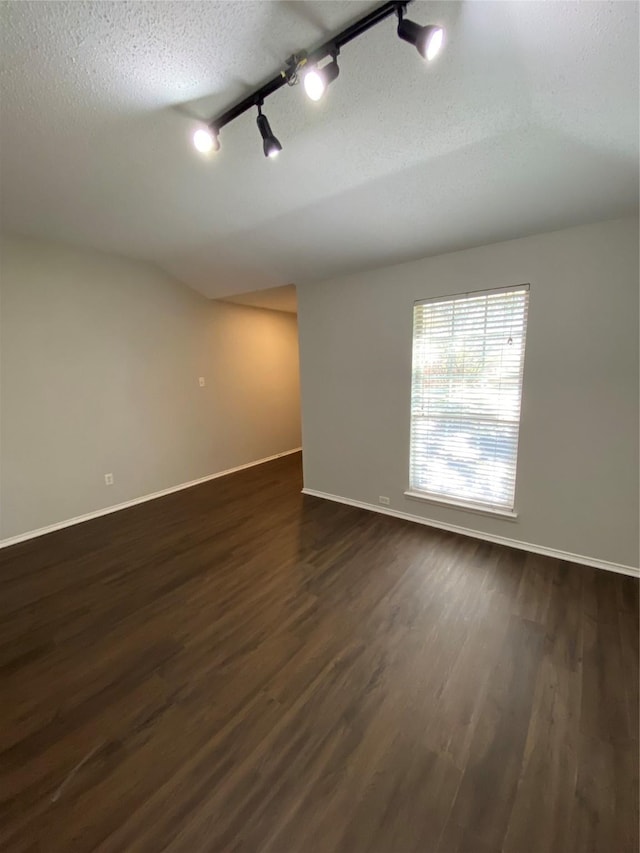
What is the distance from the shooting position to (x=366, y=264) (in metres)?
3.30

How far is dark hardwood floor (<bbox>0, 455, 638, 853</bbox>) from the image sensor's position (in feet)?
3.88

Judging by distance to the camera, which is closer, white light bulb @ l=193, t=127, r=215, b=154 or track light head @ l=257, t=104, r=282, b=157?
track light head @ l=257, t=104, r=282, b=157

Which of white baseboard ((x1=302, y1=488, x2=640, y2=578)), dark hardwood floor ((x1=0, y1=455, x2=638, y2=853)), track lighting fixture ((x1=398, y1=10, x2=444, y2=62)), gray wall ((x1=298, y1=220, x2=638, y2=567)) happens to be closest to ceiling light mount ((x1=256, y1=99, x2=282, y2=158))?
track lighting fixture ((x1=398, y1=10, x2=444, y2=62))

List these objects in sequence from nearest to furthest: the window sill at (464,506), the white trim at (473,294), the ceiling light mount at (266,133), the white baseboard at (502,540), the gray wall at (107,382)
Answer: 1. the ceiling light mount at (266,133)
2. the white baseboard at (502,540)
3. the white trim at (473,294)
4. the window sill at (464,506)
5. the gray wall at (107,382)

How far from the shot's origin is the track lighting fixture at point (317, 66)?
1120mm

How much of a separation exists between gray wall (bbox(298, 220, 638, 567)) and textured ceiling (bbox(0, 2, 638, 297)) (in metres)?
0.24

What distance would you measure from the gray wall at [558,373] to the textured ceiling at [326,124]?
238 millimetres

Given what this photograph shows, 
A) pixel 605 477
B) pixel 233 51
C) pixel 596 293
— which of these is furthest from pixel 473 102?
pixel 605 477

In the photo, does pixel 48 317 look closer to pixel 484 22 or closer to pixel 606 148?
pixel 484 22

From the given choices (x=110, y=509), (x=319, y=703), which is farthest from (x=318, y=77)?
(x=110, y=509)

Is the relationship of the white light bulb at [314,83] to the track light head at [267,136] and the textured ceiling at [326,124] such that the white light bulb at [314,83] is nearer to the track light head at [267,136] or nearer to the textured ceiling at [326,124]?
the textured ceiling at [326,124]

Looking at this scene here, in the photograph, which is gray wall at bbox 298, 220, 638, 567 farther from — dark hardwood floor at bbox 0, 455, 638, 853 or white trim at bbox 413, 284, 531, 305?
dark hardwood floor at bbox 0, 455, 638, 853

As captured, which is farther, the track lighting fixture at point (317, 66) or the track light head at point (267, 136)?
the track light head at point (267, 136)

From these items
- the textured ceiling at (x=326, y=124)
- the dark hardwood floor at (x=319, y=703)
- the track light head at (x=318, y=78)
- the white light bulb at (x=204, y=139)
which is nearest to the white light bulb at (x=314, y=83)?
the track light head at (x=318, y=78)
